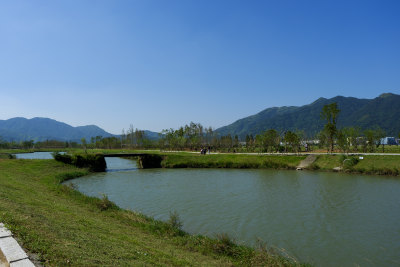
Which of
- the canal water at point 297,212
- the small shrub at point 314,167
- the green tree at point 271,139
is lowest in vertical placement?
the canal water at point 297,212

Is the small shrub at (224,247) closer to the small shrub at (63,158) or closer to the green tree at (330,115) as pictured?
the small shrub at (63,158)

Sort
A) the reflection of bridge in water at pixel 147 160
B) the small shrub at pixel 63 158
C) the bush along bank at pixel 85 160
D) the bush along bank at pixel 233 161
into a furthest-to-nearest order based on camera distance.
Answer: the reflection of bridge in water at pixel 147 160
the bush along bank at pixel 233 161
the bush along bank at pixel 85 160
the small shrub at pixel 63 158

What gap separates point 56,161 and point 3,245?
37526mm

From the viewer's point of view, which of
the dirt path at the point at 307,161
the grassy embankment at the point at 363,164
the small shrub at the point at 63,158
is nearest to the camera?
the grassy embankment at the point at 363,164

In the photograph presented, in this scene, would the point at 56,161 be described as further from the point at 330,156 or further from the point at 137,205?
the point at 330,156

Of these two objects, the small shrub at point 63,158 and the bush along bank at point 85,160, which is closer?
the small shrub at point 63,158

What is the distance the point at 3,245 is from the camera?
18.4 ft

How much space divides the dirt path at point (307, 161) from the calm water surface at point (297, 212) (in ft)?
35.1

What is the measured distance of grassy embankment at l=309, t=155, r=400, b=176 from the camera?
31.7m

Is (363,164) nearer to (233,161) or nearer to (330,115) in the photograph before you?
(330,115)

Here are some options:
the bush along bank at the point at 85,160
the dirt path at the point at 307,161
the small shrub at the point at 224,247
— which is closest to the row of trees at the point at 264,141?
the dirt path at the point at 307,161

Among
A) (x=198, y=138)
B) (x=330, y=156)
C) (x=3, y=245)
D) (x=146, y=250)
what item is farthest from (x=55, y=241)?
(x=198, y=138)

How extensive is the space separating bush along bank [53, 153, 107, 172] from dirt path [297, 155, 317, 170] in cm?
3051

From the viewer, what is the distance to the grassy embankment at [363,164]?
104 ft
